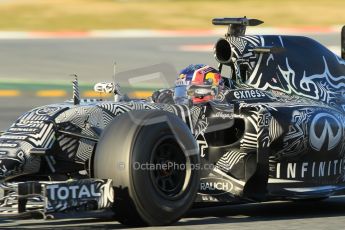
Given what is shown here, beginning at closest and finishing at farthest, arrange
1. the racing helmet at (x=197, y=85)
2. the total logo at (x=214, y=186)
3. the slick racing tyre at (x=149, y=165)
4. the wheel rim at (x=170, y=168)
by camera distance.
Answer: the slick racing tyre at (x=149, y=165) < the wheel rim at (x=170, y=168) < the total logo at (x=214, y=186) < the racing helmet at (x=197, y=85)

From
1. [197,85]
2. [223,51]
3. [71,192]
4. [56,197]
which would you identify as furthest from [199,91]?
[56,197]

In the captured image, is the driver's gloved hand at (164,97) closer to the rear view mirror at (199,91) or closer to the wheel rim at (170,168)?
the rear view mirror at (199,91)

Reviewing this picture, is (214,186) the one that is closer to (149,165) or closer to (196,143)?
(196,143)

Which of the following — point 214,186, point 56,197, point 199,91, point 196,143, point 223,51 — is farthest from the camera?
point 223,51

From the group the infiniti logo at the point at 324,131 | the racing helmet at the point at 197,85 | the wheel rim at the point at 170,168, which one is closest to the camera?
the wheel rim at the point at 170,168

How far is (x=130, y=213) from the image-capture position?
6.62 metres

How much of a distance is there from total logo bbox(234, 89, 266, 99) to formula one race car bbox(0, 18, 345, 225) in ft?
0.04

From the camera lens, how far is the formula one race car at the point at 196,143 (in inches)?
259

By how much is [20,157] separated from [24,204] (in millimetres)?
680

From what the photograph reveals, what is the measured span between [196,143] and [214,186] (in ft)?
2.02

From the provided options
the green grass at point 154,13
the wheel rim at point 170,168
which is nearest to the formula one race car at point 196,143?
the wheel rim at point 170,168

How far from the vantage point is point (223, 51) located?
890 centimetres

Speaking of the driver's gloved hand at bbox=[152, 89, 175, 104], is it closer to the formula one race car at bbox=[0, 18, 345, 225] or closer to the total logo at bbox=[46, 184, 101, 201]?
the formula one race car at bbox=[0, 18, 345, 225]

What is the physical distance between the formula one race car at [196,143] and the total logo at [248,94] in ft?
0.04
